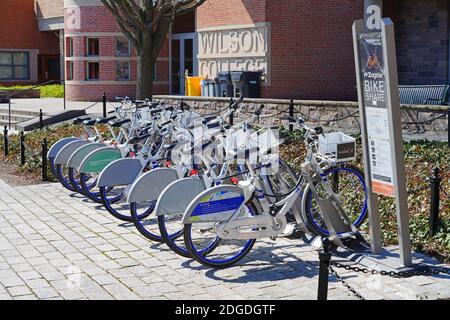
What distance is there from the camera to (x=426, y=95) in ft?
60.4

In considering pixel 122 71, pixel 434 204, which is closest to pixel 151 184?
pixel 434 204

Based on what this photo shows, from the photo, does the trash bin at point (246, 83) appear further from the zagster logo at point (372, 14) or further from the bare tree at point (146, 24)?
the zagster logo at point (372, 14)

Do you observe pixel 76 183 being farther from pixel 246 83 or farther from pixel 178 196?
pixel 246 83

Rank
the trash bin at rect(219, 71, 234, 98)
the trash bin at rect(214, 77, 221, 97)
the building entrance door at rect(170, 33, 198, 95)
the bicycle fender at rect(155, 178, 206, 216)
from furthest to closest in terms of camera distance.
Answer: the building entrance door at rect(170, 33, 198, 95), the trash bin at rect(214, 77, 221, 97), the trash bin at rect(219, 71, 234, 98), the bicycle fender at rect(155, 178, 206, 216)

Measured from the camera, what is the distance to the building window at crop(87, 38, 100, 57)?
31.5 m

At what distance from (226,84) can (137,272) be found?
1568cm

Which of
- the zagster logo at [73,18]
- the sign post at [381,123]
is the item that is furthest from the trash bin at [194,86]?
the sign post at [381,123]

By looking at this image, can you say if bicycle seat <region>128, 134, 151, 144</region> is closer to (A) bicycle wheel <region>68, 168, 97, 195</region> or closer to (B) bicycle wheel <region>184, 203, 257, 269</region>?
(A) bicycle wheel <region>68, 168, 97, 195</region>

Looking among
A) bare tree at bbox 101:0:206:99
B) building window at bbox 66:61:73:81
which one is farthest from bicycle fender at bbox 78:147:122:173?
building window at bbox 66:61:73:81

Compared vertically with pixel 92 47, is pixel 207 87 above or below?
below

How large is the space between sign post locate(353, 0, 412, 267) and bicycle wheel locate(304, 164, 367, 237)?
678 mm
